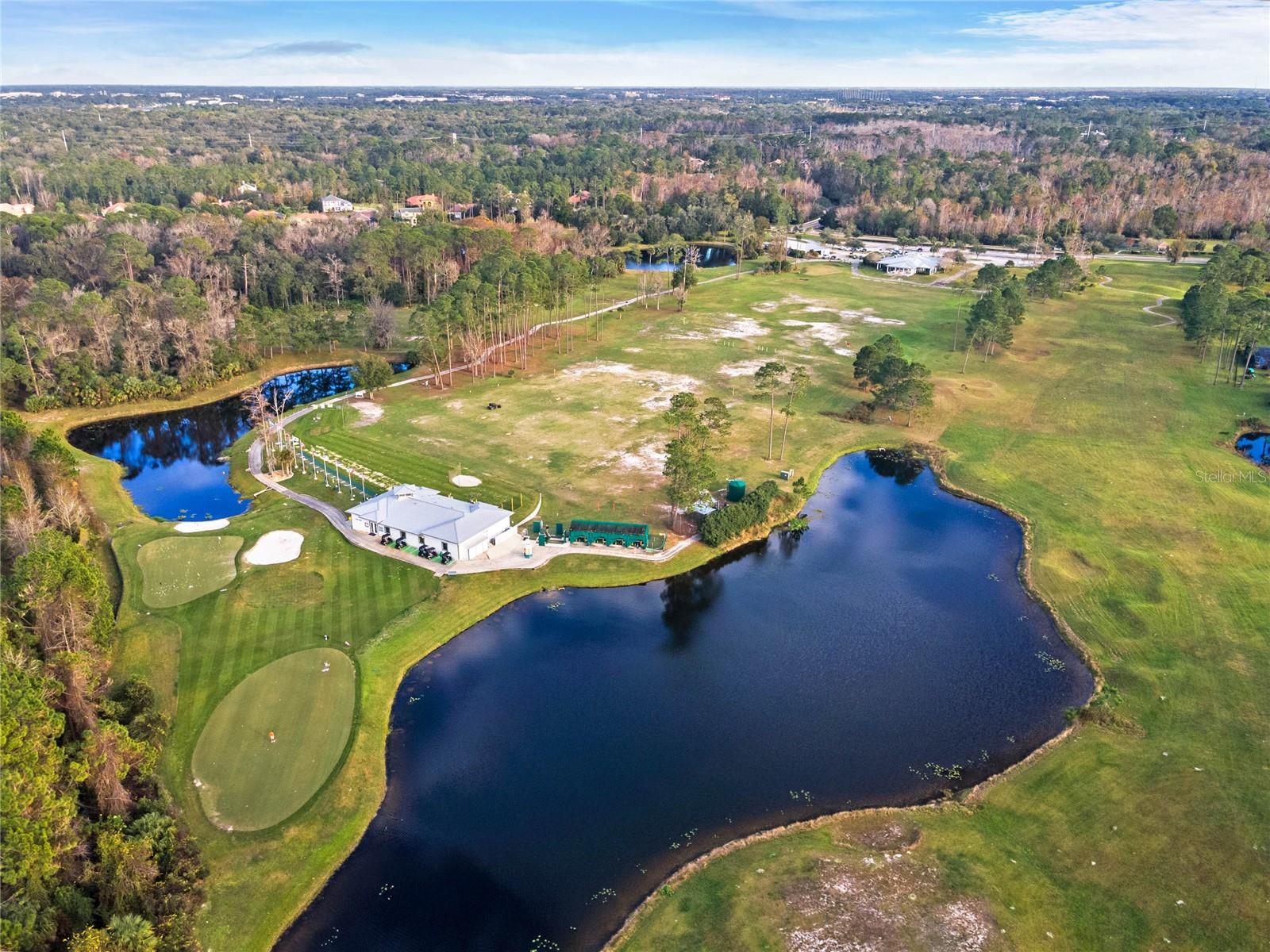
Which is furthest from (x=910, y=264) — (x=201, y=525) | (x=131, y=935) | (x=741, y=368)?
(x=131, y=935)

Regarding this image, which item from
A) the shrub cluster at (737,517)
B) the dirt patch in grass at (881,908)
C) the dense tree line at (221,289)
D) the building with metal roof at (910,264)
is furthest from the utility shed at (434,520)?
the building with metal roof at (910,264)

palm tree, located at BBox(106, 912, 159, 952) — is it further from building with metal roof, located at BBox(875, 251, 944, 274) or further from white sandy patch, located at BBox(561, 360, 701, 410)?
building with metal roof, located at BBox(875, 251, 944, 274)

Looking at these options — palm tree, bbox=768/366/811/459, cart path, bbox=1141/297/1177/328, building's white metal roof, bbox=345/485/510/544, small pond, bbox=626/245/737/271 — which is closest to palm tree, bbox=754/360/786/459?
palm tree, bbox=768/366/811/459

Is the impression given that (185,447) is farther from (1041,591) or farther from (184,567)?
(1041,591)

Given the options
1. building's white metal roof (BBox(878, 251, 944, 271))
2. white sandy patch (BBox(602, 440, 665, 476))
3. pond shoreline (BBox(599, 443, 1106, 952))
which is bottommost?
pond shoreline (BBox(599, 443, 1106, 952))

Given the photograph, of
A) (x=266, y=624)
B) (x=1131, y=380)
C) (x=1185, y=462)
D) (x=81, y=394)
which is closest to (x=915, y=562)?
(x=1185, y=462)

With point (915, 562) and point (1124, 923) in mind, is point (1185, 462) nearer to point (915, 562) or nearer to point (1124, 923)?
point (915, 562)

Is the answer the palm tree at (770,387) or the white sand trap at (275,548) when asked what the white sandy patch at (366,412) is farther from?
the palm tree at (770,387)
